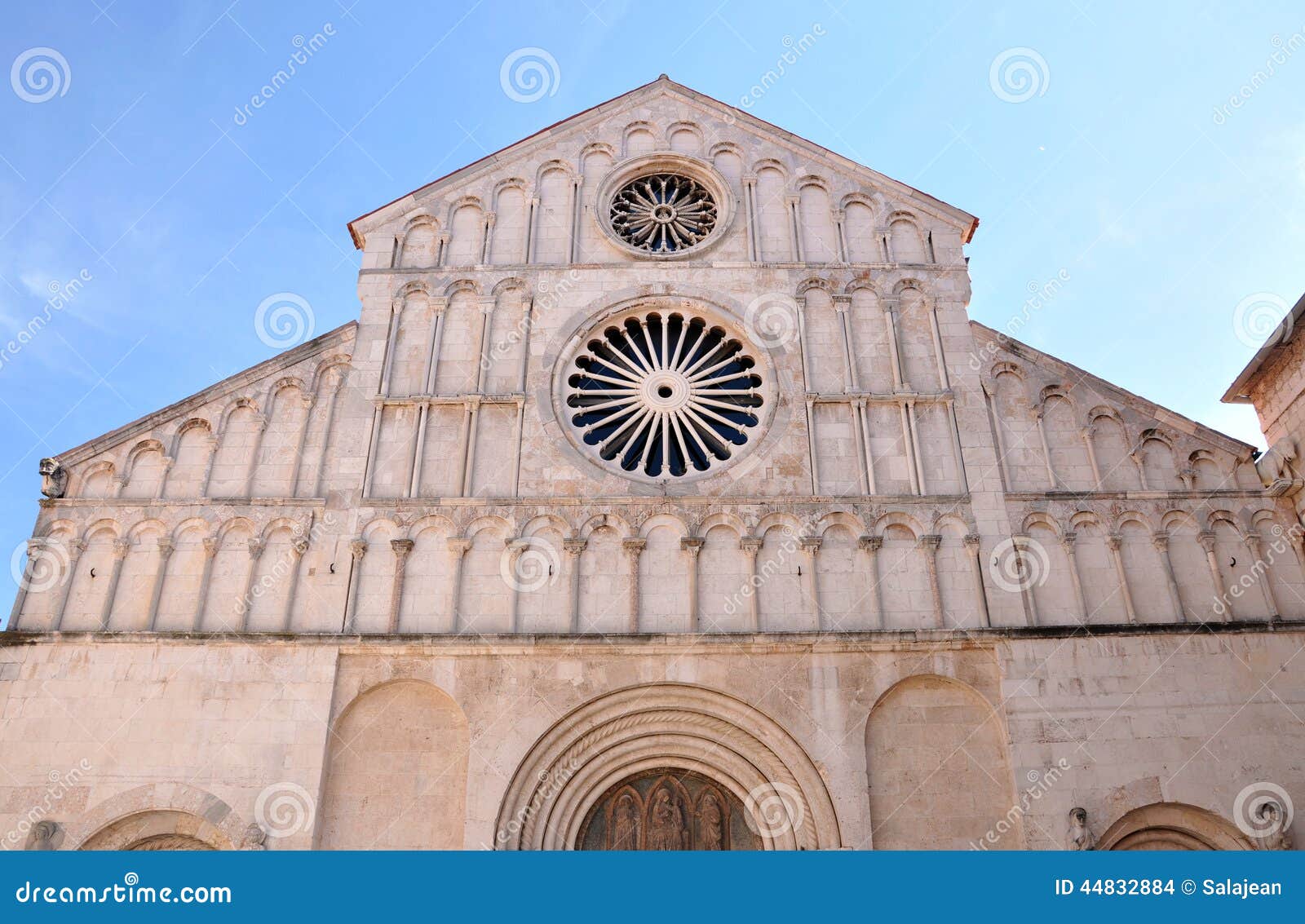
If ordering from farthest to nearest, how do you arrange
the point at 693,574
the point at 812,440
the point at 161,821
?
the point at 812,440, the point at 693,574, the point at 161,821

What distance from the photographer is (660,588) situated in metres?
14.5

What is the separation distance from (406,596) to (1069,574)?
8.76 m

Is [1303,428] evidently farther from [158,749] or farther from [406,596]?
[158,749]

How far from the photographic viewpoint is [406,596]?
14469 millimetres

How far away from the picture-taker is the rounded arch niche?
13133 millimetres

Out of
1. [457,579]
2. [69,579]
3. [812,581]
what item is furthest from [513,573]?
[69,579]

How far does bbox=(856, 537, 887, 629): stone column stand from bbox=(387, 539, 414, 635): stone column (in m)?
6.08

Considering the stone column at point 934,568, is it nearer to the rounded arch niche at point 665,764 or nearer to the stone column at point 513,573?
the rounded arch niche at point 665,764

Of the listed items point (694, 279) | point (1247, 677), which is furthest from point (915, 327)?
point (1247, 677)

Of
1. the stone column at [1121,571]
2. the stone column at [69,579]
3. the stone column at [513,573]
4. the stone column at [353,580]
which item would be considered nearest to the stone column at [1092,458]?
the stone column at [1121,571]

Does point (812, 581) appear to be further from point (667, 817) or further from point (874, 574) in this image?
point (667, 817)

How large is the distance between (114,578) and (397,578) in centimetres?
377

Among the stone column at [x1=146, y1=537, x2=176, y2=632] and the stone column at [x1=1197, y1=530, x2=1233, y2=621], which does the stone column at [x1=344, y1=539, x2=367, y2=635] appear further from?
the stone column at [x1=1197, y1=530, x2=1233, y2=621]

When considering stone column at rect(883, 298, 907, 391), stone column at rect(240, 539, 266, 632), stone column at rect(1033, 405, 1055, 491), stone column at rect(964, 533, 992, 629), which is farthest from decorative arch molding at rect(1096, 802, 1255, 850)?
stone column at rect(240, 539, 266, 632)
